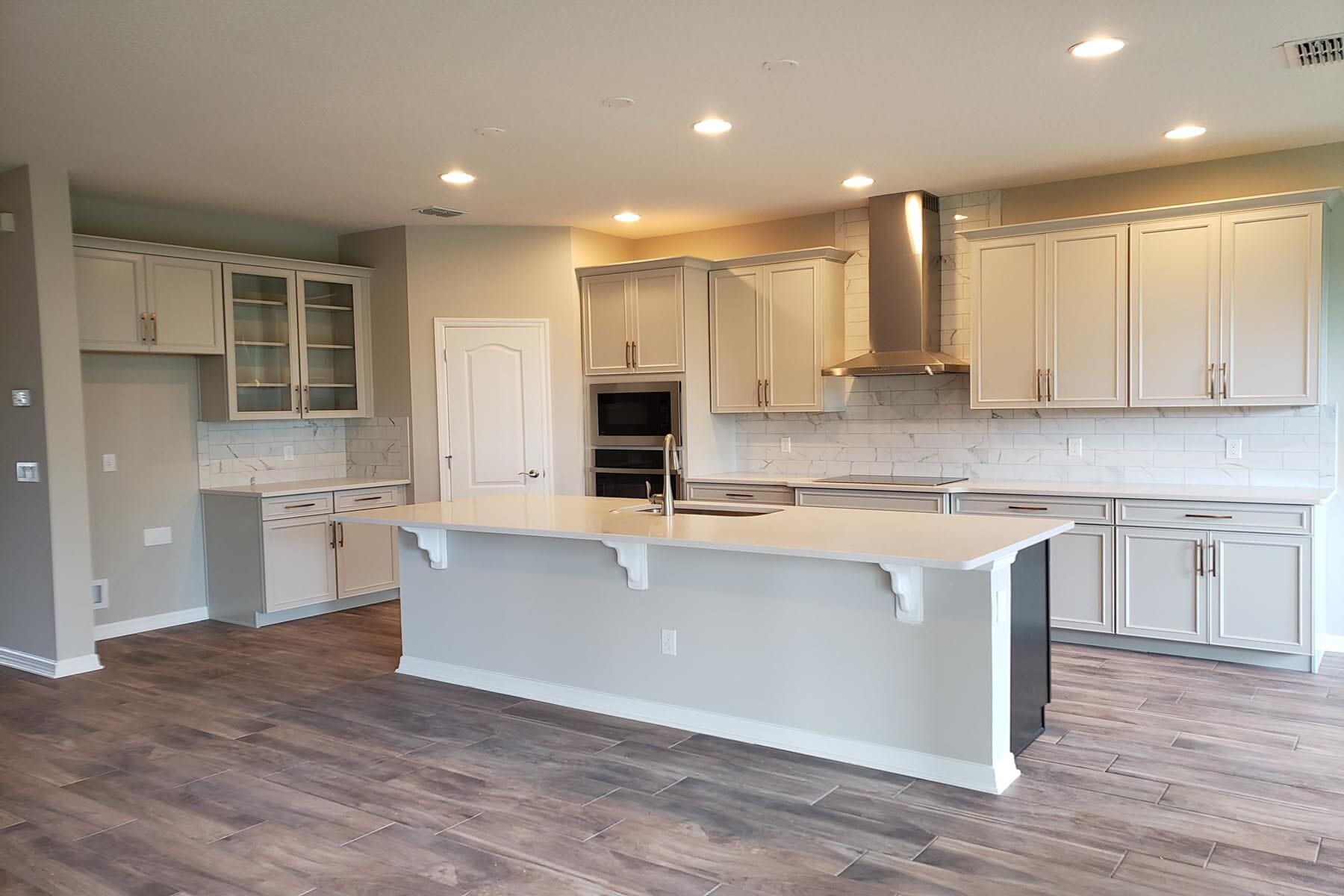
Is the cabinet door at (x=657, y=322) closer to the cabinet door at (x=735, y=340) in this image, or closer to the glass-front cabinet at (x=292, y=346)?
the cabinet door at (x=735, y=340)

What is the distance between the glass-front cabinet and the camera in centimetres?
619

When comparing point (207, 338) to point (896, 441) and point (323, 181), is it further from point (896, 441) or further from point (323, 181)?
point (896, 441)

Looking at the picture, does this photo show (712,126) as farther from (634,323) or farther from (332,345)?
(332,345)

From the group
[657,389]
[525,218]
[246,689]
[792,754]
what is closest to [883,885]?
[792,754]

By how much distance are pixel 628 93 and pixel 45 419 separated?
3.44m

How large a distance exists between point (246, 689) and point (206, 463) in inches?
88.6

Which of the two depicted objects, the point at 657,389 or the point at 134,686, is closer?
the point at 134,686

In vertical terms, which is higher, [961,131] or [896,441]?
[961,131]

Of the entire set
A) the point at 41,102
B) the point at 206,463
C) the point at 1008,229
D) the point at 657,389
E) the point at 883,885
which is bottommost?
the point at 883,885

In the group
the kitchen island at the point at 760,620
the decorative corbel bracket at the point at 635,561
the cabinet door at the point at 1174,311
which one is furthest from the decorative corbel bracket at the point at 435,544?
the cabinet door at the point at 1174,311

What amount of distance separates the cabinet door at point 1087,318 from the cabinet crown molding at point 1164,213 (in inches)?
1.9

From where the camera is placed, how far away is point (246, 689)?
4.66 meters

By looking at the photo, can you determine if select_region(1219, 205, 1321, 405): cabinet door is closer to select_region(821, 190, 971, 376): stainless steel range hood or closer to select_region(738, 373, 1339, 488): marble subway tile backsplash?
select_region(738, 373, 1339, 488): marble subway tile backsplash

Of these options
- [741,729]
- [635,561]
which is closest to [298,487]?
[635,561]
